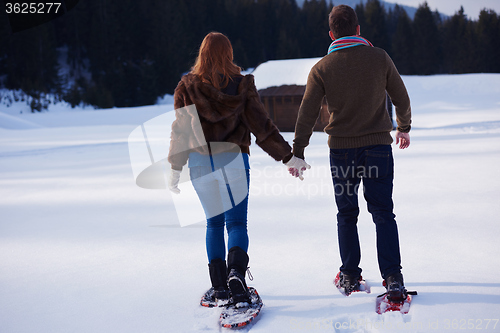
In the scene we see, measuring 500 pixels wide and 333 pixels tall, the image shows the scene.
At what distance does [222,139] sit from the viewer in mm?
2322

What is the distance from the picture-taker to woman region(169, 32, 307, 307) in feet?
7.52

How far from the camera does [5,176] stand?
789cm

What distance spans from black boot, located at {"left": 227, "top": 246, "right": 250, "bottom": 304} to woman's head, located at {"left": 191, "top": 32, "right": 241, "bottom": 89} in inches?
38.1

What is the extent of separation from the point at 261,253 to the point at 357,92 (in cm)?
169

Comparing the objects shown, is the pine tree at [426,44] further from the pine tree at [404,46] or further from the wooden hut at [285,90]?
the wooden hut at [285,90]

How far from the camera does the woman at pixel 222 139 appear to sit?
2293 millimetres

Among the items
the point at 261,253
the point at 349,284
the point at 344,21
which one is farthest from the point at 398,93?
the point at 261,253

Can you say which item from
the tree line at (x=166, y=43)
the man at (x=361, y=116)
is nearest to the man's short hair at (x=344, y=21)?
the man at (x=361, y=116)

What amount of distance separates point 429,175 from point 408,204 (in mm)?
1867

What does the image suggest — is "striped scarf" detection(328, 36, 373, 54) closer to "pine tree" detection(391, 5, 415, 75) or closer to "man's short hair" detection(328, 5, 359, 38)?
"man's short hair" detection(328, 5, 359, 38)

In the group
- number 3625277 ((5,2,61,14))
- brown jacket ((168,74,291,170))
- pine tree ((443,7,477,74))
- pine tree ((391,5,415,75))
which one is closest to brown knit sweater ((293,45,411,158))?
brown jacket ((168,74,291,170))

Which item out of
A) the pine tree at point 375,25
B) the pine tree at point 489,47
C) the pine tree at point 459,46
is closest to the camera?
the pine tree at point 489,47

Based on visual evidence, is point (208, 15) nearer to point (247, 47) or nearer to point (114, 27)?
point (247, 47)

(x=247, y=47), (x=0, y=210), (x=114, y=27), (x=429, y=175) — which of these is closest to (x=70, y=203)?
(x=0, y=210)
